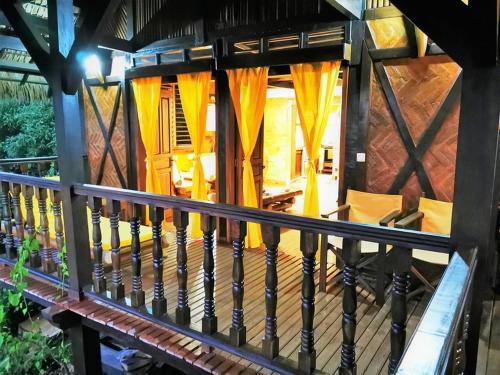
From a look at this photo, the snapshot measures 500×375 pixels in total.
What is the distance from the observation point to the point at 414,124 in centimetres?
371

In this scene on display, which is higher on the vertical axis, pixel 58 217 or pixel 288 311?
pixel 58 217

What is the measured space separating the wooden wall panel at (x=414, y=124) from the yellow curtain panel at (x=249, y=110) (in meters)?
1.27

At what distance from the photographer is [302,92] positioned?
13.5ft

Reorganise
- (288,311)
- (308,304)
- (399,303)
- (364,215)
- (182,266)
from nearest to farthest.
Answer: (399,303) → (308,304) → (182,266) → (288,311) → (364,215)

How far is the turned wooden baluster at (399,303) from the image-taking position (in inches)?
65.4

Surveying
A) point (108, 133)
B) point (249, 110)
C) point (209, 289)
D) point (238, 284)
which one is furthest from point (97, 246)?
point (108, 133)

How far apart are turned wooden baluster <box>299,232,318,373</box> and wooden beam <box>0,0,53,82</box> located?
2.22 m

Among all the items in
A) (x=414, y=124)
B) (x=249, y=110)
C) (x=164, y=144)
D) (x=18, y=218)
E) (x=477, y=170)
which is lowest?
(x=18, y=218)

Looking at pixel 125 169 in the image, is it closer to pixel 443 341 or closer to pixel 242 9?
pixel 242 9

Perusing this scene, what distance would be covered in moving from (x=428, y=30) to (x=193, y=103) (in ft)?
12.1

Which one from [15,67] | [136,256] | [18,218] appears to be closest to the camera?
[136,256]

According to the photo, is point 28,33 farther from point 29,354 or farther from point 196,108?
point 29,354

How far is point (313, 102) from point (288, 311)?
7.15 feet

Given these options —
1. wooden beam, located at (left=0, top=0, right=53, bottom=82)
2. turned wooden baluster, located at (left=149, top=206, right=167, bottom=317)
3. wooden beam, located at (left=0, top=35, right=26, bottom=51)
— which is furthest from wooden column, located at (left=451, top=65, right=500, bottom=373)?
wooden beam, located at (left=0, top=35, right=26, bottom=51)
